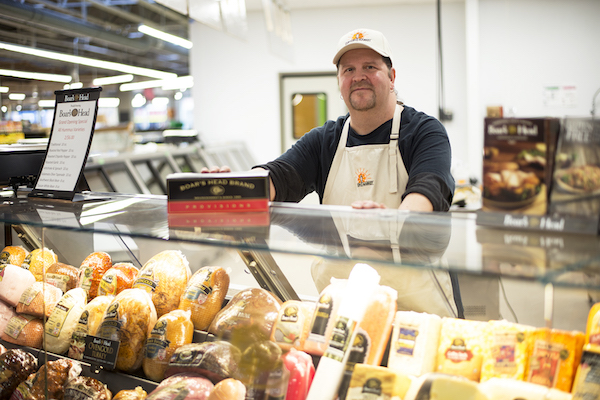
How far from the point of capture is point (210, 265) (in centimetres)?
153

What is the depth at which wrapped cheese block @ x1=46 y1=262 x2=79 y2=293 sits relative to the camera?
1.64 m

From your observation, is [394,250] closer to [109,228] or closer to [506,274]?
Answer: [506,274]

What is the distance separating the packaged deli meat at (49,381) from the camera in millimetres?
1362

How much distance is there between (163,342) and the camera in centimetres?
132

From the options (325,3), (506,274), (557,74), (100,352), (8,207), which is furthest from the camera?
(325,3)

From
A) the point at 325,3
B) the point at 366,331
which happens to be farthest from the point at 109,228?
the point at 325,3

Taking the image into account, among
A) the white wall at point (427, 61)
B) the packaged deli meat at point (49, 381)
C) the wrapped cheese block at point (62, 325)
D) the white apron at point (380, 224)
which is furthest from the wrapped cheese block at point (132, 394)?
the white wall at point (427, 61)

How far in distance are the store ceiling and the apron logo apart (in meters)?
3.93

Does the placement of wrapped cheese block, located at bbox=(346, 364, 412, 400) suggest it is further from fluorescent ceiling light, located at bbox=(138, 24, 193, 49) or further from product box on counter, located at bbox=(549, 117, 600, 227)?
fluorescent ceiling light, located at bbox=(138, 24, 193, 49)

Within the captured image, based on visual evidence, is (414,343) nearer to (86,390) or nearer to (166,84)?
(86,390)

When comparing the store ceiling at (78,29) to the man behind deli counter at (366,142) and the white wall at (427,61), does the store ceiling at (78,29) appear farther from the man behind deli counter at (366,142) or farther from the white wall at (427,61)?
the man behind deli counter at (366,142)

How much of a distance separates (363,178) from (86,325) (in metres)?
1.18

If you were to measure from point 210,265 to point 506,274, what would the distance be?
3.14ft

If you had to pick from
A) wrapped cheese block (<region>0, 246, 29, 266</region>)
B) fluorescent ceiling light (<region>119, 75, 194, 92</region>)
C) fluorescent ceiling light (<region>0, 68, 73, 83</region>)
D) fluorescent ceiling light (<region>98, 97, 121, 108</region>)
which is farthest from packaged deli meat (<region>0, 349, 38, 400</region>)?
fluorescent ceiling light (<region>119, 75, 194, 92</region>)
